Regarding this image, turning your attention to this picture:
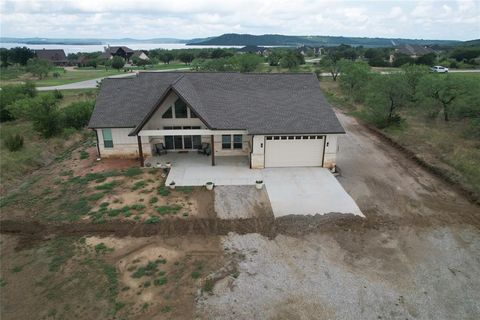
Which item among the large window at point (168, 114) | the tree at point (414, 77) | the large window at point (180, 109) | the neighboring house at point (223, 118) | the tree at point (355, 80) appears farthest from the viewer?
the tree at point (355, 80)

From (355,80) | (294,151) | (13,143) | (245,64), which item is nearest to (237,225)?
(294,151)

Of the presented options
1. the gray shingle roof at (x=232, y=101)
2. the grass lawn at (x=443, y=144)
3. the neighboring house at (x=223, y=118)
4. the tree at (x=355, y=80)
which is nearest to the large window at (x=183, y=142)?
the neighboring house at (x=223, y=118)

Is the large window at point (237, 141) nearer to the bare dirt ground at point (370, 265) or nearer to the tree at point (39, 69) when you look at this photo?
the bare dirt ground at point (370, 265)

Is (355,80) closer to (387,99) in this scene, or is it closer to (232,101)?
(387,99)

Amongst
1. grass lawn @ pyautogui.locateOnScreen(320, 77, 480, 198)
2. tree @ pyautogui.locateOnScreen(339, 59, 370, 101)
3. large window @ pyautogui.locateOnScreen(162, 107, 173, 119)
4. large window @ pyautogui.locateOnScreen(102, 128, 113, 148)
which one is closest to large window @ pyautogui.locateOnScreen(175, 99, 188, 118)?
large window @ pyautogui.locateOnScreen(162, 107, 173, 119)

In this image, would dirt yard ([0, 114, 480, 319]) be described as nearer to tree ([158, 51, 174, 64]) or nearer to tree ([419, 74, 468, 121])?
tree ([419, 74, 468, 121])

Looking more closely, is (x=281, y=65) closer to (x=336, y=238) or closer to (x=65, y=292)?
(x=336, y=238)
